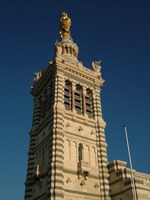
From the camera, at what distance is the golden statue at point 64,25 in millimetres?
45938

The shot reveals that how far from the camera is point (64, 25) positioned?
4641 cm

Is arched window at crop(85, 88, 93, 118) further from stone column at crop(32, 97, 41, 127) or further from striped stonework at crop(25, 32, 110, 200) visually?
stone column at crop(32, 97, 41, 127)

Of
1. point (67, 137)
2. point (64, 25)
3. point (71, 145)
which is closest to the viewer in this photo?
point (71, 145)

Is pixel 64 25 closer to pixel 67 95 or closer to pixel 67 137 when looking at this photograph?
pixel 67 95

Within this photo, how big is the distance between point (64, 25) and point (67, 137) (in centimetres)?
2541

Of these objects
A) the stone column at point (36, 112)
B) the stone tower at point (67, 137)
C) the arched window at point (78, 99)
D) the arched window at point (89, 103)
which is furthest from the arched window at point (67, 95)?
the stone column at point (36, 112)

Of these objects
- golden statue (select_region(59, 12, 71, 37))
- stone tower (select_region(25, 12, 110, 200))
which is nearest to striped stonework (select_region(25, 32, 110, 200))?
stone tower (select_region(25, 12, 110, 200))

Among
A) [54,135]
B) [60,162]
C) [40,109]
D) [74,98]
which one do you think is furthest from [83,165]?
[40,109]

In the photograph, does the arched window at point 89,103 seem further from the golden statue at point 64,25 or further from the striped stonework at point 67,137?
the golden statue at point 64,25

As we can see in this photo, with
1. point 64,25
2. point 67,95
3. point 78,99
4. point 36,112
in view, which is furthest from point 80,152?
point 64,25

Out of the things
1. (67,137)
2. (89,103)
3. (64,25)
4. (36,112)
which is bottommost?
(67,137)

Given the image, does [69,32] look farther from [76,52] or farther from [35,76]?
[35,76]

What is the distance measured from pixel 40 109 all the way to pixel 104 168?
13.6m

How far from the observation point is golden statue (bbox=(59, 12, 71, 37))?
45.9 meters
